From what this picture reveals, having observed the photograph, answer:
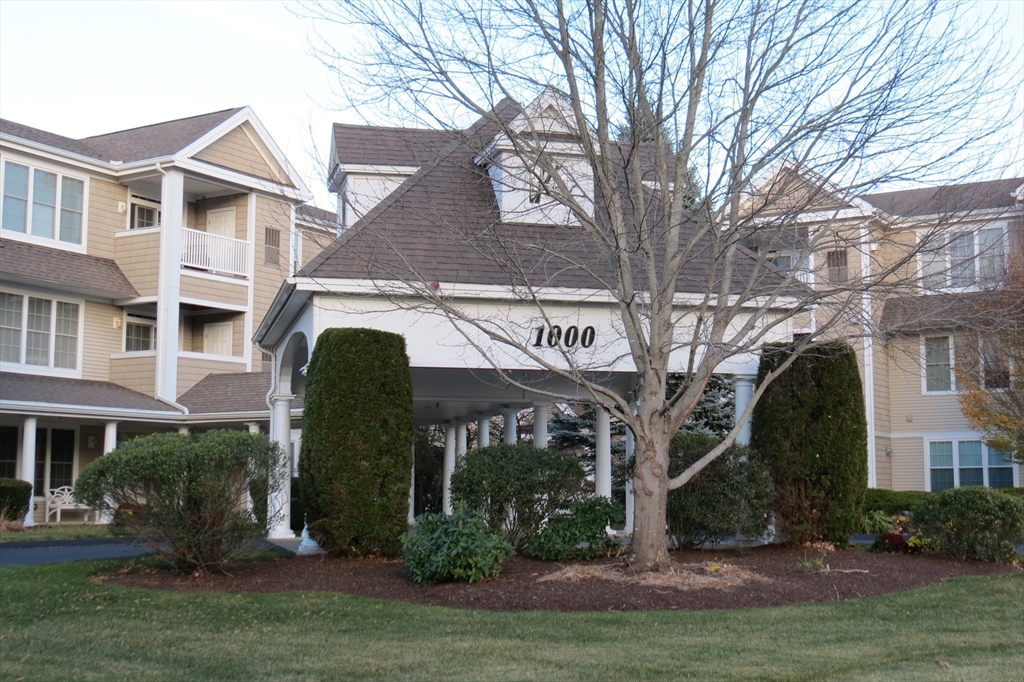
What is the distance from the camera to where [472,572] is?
416 inches

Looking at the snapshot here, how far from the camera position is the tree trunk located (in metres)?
11.1

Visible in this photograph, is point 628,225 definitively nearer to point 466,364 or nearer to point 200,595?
point 466,364

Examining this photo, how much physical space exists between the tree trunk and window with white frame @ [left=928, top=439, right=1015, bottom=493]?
16.6 m

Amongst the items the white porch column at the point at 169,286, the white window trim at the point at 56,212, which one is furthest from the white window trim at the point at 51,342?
the white porch column at the point at 169,286

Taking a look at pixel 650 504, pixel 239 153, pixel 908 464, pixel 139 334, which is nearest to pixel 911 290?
pixel 650 504

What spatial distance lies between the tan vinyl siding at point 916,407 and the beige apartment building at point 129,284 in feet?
49.9

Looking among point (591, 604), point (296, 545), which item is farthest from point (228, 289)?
point (591, 604)

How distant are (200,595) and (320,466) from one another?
2.76m

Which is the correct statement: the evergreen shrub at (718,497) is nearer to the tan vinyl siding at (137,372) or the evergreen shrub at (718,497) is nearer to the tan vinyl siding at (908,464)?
the tan vinyl siding at (908,464)

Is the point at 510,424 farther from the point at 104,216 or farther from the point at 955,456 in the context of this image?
the point at 955,456

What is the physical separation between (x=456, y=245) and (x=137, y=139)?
15601 millimetres

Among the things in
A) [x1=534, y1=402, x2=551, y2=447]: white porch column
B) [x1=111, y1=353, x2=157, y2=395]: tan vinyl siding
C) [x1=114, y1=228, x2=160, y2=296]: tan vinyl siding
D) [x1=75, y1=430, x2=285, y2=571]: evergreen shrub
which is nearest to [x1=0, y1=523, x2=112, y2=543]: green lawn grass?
[x1=111, y1=353, x2=157, y2=395]: tan vinyl siding

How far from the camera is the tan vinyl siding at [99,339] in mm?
24344

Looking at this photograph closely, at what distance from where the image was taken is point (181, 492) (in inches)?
427
